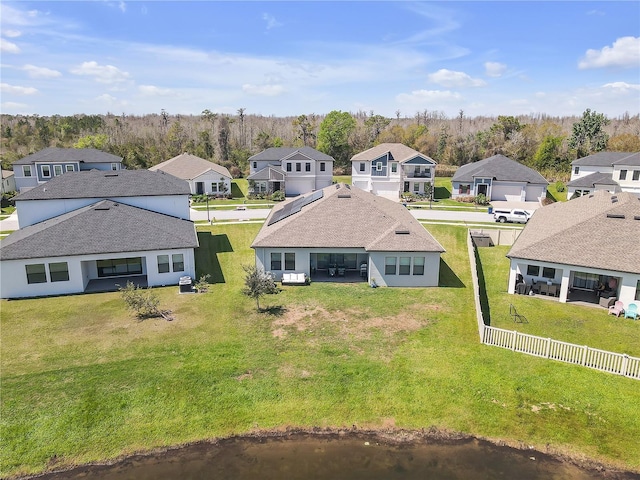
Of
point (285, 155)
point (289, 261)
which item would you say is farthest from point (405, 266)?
point (285, 155)

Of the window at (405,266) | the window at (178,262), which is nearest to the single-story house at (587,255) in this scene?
the window at (405,266)

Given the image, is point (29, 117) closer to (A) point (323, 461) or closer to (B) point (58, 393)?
(B) point (58, 393)

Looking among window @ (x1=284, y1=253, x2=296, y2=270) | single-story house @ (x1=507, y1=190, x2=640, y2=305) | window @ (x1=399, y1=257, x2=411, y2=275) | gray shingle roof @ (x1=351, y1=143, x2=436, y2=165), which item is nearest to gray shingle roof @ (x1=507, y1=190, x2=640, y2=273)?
single-story house @ (x1=507, y1=190, x2=640, y2=305)

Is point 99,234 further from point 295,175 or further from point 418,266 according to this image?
point 295,175

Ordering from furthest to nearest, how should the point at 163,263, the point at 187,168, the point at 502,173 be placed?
the point at 187,168, the point at 502,173, the point at 163,263

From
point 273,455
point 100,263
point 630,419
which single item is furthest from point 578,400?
point 100,263

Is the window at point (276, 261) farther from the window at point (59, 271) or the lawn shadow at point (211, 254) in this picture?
the window at point (59, 271)

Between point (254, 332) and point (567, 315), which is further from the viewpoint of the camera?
point (567, 315)
